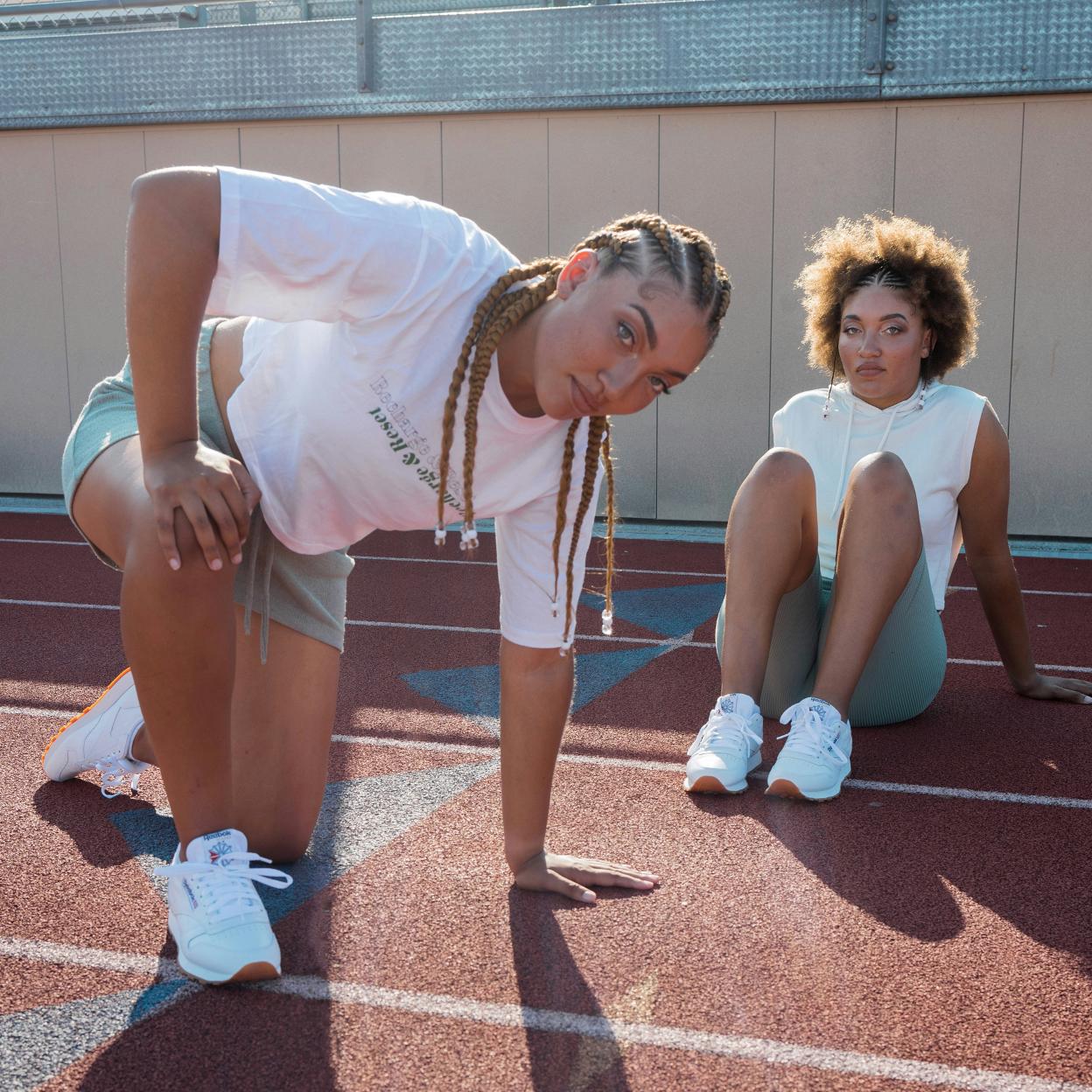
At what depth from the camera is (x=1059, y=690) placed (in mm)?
3279

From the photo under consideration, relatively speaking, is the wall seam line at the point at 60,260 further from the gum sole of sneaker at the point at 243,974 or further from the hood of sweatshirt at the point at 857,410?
the gum sole of sneaker at the point at 243,974

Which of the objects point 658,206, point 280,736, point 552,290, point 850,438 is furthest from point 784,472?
point 658,206

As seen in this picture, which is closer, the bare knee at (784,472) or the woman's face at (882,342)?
the bare knee at (784,472)

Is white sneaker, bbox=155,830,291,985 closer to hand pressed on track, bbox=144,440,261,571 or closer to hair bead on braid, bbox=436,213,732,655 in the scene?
hand pressed on track, bbox=144,440,261,571

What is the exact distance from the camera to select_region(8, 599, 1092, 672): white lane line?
3.99 meters

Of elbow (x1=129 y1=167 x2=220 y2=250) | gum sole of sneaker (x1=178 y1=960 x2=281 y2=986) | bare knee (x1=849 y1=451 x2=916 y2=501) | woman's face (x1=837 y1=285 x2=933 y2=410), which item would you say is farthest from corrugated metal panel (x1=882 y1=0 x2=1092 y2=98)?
gum sole of sneaker (x1=178 y1=960 x2=281 y2=986)

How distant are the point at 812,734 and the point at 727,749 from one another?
176 millimetres

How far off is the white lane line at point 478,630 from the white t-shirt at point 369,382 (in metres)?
2.17

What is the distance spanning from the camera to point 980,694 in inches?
137

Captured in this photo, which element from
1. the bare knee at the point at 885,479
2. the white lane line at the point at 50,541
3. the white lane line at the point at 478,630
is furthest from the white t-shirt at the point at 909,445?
the white lane line at the point at 50,541

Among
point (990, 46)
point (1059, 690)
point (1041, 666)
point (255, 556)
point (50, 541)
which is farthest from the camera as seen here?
point (50, 541)

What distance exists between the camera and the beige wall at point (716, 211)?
6609 mm

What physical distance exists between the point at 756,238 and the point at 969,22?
1.47m

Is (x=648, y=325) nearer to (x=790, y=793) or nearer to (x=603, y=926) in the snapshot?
(x=603, y=926)
